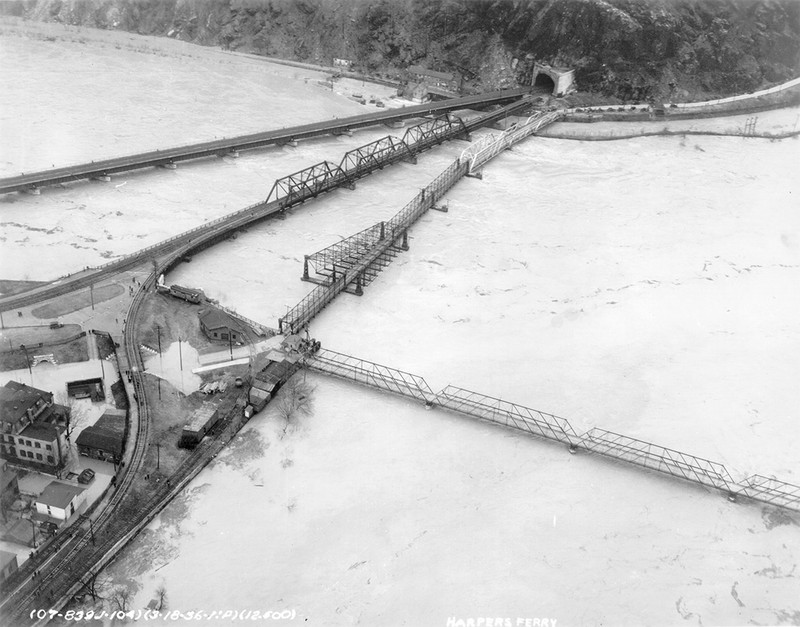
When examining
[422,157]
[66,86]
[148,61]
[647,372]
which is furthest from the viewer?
[148,61]

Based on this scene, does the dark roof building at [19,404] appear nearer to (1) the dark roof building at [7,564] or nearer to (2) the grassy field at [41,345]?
(2) the grassy field at [41,345]

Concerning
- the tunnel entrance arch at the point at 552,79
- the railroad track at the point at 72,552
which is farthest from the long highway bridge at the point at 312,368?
the tunnel entrance arch at the point at 552,79

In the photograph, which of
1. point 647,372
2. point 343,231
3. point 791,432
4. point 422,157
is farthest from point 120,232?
point 791,432

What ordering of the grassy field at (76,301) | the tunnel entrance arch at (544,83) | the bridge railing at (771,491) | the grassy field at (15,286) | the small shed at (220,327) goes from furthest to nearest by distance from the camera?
1. the tunnel entrance arch at (544,83)
2. the grassy field at (15,286)
3. the grassy field at (76,301)
4. the small shed at (220,327)
5. the bridge railing at (771,491)

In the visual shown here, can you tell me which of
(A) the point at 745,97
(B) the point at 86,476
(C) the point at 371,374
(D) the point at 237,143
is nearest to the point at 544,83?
(A) the point at 745,97

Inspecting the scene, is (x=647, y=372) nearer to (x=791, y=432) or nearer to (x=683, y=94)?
(x=791, y=432)

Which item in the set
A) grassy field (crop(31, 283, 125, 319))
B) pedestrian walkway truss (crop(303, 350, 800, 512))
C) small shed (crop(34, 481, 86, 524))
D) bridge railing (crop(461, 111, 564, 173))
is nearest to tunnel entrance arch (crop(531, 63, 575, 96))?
bridge railing (crop(461, 111, 564, 173))

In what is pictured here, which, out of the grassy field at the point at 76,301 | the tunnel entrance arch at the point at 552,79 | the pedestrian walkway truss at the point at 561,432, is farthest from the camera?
the tunnel entrance arch at the point at 552,79
